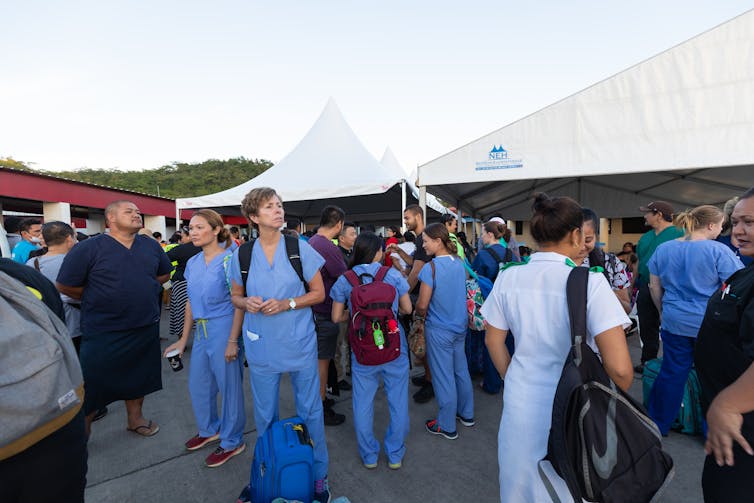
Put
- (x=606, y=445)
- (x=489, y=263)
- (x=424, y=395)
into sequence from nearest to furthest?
(x=606, y=445), (x=424, y=395), (x=489, y=263)

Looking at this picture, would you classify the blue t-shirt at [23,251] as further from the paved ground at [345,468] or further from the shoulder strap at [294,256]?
the shoulder strap at [294,256]

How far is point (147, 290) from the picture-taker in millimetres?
2727

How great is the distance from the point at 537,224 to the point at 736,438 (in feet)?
2.82

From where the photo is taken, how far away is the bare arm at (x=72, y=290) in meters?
2.51

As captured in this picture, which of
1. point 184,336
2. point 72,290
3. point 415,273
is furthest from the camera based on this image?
point 415,273

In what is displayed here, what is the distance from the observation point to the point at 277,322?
83.9 inches

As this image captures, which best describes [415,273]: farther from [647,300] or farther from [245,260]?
[647,300]

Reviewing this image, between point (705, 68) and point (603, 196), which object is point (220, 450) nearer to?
point (705, 68)

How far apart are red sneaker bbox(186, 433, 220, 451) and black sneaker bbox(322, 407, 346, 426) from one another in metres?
0.88

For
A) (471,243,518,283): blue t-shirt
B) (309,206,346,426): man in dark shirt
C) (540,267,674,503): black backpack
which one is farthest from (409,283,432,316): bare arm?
(540,267,674,503): black backpack

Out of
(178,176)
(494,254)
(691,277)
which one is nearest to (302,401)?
(494,254)

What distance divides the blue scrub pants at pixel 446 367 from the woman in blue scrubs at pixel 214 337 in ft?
4.80

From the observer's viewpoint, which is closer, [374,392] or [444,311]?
[374,392]

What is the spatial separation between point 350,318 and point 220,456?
4.48 feet
